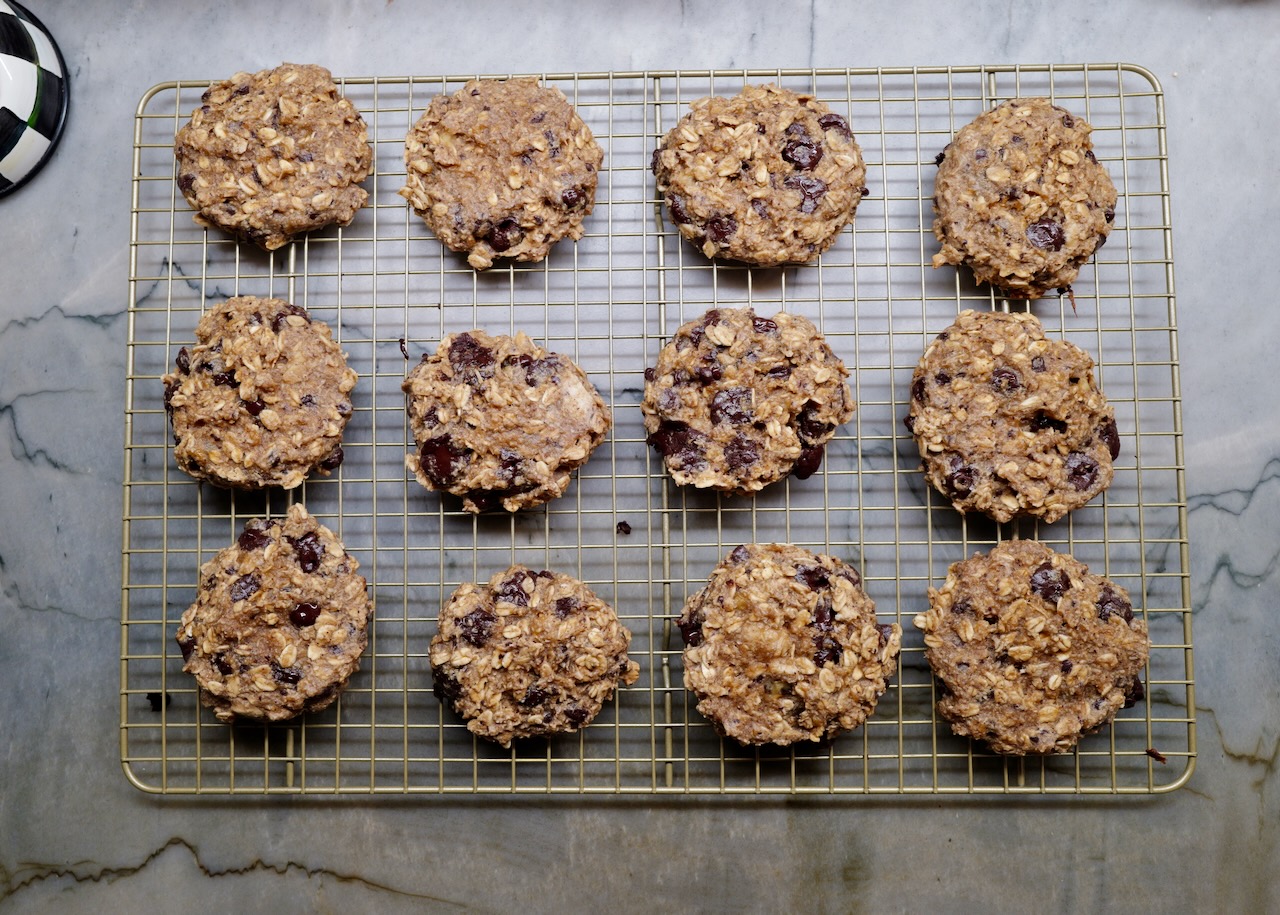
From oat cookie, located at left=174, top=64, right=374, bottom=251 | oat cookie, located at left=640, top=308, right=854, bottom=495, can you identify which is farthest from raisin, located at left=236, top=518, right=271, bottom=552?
oat cookie, located at left=640, top=308, right=854, bottom=495

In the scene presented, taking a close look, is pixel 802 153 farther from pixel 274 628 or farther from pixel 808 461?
pixel 274 628

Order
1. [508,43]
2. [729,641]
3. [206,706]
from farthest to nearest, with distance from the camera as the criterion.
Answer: [508,43]
[206,706]
[729,641]

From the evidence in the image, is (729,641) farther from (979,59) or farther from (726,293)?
(979,59)

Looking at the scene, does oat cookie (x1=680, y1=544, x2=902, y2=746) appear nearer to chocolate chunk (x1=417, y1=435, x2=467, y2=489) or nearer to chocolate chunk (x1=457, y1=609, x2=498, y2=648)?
chocolate chunk (x1=457, y1=609, x2=498, y2=648)

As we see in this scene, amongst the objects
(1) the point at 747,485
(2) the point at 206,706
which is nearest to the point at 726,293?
(1) the point at 747,485

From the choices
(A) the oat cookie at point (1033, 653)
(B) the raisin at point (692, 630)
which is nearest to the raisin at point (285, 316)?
(B) the raisin at point (692, 630)

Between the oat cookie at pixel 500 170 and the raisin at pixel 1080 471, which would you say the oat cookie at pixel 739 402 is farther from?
the raisin at pixel 1080 471

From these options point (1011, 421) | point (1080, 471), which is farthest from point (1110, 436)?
point (1011, 421)
